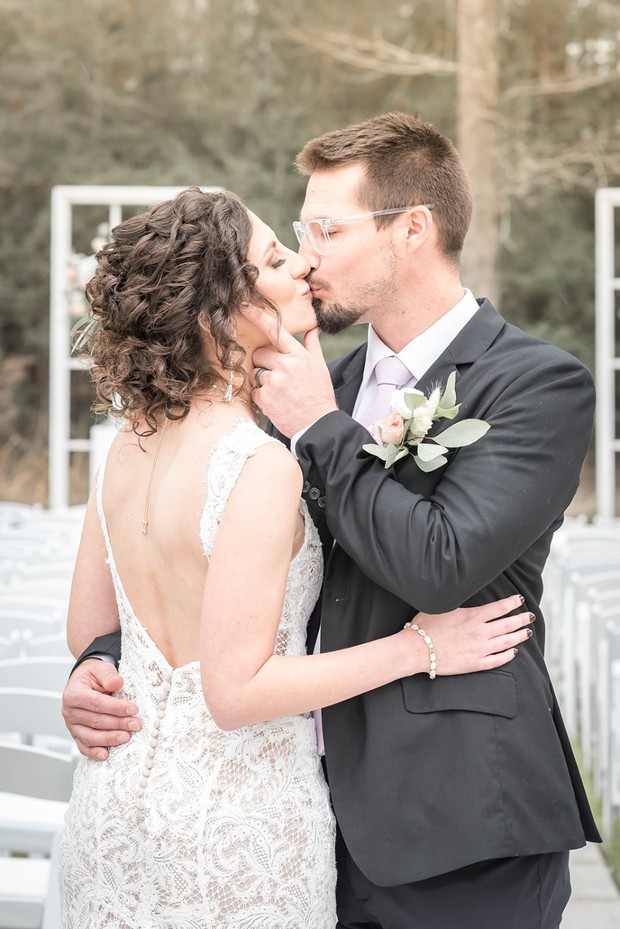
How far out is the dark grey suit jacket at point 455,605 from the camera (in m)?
2.13

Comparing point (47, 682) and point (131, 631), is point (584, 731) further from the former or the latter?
point (131, 631)

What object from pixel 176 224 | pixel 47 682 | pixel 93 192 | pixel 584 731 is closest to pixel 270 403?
pixel 176 224

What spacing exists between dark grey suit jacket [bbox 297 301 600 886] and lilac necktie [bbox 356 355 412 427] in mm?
328

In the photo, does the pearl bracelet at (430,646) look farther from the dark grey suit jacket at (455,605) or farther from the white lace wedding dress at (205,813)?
the white lace wedding dress at (205,813)

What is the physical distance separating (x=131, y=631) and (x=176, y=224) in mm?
808

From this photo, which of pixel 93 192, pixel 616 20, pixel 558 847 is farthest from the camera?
pixel 616 20

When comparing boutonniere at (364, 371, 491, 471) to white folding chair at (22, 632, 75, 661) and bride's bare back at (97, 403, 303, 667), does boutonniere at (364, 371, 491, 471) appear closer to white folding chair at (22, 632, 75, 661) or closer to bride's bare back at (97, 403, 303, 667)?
bride's bare back at (97, 403, 303, 667)

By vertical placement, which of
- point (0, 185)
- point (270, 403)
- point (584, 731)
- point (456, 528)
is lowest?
point (584, 731)

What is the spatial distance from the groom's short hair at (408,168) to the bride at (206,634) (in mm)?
489

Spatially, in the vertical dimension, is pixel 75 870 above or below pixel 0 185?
below

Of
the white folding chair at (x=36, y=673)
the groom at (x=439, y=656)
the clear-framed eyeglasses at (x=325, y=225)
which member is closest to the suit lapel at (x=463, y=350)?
the groom at (x=439, y=656)

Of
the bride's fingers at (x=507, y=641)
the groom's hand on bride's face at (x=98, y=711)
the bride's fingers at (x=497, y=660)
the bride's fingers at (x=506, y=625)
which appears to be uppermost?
the bride's fingers at (x=506, y=625)

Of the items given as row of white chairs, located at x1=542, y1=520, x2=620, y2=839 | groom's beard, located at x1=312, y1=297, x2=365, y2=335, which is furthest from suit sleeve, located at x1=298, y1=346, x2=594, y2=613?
row of white chairs, located at x1=542, y1=520, x2=620, y2=839

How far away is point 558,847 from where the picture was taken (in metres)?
2.25
